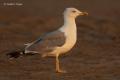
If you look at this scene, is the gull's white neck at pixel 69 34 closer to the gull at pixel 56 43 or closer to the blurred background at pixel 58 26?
the gull at pixel 56 43

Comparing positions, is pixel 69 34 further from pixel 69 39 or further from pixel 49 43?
pixel 49 43

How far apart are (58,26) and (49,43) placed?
714 centimetres

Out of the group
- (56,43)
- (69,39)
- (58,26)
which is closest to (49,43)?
(56,43)

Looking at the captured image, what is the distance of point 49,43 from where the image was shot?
12.4 m

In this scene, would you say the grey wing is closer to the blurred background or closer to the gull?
the gull

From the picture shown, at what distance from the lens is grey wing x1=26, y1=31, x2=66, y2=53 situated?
12299 mm

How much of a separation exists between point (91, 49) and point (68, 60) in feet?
5.52

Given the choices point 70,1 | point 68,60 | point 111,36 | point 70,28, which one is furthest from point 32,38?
point 70,1

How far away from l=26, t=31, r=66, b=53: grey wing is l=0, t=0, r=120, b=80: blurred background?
41 centimetres

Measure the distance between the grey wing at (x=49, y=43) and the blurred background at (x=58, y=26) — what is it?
41cm

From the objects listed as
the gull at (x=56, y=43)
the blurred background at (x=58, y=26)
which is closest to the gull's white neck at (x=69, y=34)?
the gull at (x=56, y=43)

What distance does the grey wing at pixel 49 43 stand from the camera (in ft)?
40.4

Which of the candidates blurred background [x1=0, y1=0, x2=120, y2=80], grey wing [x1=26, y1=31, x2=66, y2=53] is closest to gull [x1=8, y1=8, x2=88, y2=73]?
grey wing [x1=26, y1=31, x2=66, y2=53]

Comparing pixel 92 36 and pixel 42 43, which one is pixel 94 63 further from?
pixel 92 36
